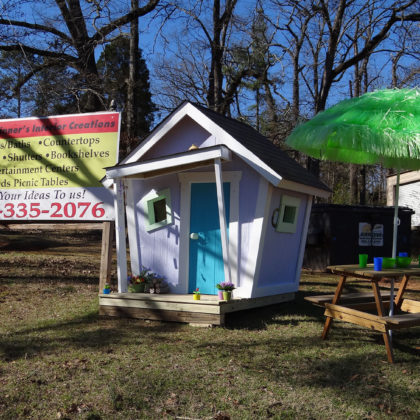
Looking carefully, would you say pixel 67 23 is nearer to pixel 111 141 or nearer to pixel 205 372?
pixel 111 141

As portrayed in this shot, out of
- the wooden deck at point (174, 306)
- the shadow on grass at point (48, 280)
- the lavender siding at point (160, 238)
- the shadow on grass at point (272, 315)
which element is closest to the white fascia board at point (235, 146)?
the lavender siding at point (160, 238)

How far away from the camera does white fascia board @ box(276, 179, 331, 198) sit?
7030mm

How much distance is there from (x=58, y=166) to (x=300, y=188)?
4156 mm

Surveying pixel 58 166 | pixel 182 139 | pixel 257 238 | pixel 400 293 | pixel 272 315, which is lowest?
pixel 272 315

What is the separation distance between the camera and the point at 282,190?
24.9ft

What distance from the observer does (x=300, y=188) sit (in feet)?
25.3

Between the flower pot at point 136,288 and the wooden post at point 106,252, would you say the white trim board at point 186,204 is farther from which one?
the wooden post at point 106,252

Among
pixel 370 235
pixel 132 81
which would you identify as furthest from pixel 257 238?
pixel 132 81

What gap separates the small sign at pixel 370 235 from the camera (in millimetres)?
13172

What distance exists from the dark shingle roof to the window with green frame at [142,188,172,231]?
4.90 feet

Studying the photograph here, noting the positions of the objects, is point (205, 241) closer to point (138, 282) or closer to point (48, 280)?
point (138, 282)

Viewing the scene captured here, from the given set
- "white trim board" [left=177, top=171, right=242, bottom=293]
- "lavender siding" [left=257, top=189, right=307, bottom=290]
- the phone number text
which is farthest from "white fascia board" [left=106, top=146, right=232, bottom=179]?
"lavender siding" [left=257, top=189, right=307, bottom=290]

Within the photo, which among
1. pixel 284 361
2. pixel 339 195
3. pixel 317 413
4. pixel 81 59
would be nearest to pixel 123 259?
pixel 284 361

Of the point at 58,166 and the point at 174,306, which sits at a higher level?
the point at 58,166
